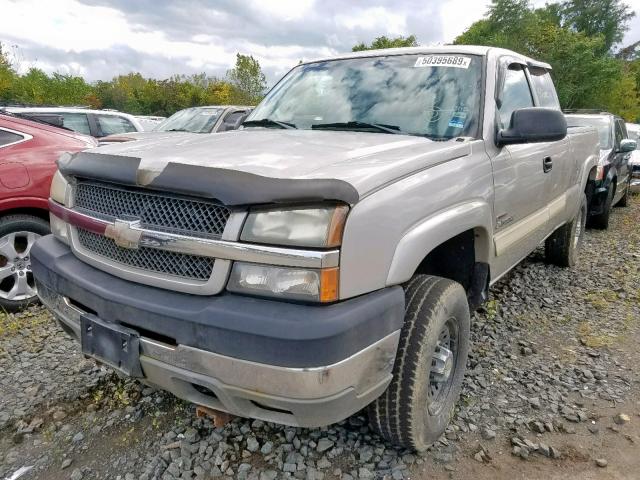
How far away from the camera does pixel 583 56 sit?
28.9 m

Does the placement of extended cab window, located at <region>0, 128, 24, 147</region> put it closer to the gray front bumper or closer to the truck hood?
the truck hood

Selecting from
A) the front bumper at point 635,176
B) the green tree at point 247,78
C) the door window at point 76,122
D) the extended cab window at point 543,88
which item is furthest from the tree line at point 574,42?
the extended cab window at point 543,88

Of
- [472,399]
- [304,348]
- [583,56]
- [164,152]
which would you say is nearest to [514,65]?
[472,399]

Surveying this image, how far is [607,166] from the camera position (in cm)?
688

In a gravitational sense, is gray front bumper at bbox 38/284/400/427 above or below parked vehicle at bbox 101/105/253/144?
below

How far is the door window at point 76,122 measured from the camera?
8.53 metres

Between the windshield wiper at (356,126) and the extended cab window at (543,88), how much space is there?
176 centimetres

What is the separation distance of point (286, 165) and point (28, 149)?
332cm

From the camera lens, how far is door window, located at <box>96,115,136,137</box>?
912 centimetres

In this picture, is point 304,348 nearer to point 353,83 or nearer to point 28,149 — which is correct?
point 353,83

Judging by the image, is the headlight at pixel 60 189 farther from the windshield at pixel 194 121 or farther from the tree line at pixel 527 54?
the tree line at pixel 527 54

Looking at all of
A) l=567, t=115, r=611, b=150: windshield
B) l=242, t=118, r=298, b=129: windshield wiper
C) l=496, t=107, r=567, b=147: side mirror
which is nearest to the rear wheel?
l=242, t=118, r=298, b=129: windshield wiper

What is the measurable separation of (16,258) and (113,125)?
614cm

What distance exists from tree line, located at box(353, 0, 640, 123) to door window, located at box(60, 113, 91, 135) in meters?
19.5
